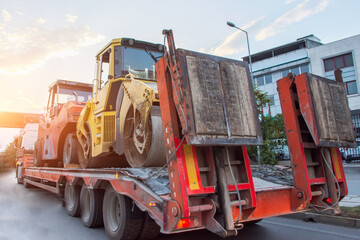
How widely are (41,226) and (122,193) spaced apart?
2984mm

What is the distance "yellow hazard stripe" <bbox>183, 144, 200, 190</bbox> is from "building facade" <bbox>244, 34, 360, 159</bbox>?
21.8m

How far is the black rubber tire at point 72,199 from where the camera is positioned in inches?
264

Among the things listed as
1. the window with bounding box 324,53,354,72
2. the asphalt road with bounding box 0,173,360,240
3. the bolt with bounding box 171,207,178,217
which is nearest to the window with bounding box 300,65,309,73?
the window with bounding box 324,53,354,72

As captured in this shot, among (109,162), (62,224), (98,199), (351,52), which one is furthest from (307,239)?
(351,52)

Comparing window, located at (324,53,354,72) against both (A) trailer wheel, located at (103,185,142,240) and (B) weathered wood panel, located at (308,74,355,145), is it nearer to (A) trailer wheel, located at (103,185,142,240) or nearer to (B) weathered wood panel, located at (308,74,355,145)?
(B) weathered wood panel, located at (308,74,355,145)

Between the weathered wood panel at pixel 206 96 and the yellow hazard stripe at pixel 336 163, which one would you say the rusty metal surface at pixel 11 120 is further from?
the yellow hazard stripe at pixel 336 163

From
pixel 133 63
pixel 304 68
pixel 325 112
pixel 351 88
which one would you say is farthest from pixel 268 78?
pixel 325 112

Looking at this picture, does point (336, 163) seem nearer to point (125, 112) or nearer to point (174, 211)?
point (174, 211)

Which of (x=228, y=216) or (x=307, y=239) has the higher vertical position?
(x=228, y=216)

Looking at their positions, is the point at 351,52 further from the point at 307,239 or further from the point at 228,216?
the point at 228,216

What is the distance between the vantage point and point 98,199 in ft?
18.4

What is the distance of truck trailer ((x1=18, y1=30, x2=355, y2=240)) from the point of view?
3365 millimetres

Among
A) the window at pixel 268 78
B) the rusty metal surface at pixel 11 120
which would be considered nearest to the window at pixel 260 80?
the window at pixel 268 78

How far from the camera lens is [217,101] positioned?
140 inches
